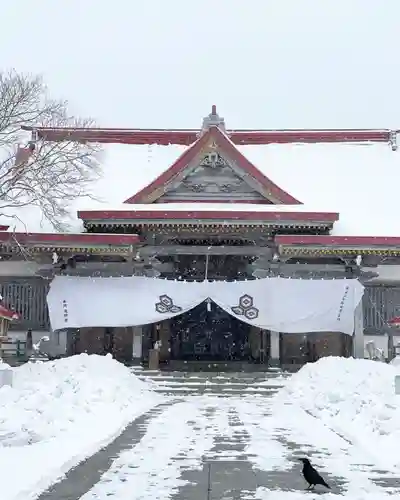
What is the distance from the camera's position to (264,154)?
24.4m

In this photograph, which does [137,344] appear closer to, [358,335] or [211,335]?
[211,335]

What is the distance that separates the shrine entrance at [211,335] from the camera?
20391mm

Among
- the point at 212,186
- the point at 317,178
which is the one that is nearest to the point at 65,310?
the point at 212,186

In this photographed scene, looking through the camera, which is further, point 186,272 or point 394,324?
point 186,272

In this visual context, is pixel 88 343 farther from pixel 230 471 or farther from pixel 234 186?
pixel 230 471

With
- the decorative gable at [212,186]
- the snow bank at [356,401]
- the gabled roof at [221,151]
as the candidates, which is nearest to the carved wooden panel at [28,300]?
the gabled roof at [221,151]

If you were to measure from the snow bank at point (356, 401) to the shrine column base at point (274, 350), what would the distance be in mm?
2454

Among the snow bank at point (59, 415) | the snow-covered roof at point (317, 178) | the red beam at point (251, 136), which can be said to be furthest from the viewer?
the red beam at point (251, 136)

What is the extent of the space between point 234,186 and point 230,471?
44.5 ft

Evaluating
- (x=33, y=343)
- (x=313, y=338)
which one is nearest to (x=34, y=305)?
(x=33, y=343)

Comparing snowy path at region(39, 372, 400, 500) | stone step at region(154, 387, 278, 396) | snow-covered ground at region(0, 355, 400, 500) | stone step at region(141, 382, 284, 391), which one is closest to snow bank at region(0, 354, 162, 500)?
snow-covered ground at region(0, 355, 400, 500)

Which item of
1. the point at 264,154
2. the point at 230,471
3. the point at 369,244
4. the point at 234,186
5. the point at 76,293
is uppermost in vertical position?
the point at 264,154

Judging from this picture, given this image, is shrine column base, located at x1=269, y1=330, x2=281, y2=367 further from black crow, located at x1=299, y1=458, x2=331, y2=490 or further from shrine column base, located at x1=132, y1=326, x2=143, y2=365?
black crow, located at x1=299, y1=458, x2=331, y2=490

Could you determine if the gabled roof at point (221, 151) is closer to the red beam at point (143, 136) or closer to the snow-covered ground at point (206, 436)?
the red beam at point (143, 136)
